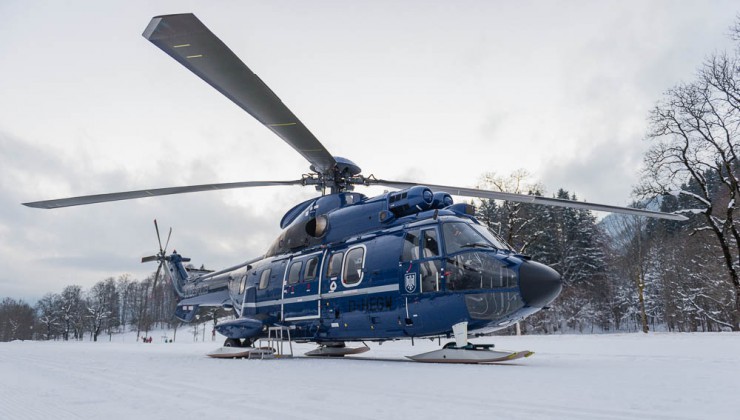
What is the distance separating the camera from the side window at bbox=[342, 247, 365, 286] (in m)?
9.65

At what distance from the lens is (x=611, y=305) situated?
151 feet

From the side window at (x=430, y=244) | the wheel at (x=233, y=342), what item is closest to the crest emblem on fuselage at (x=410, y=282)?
the side window at (x=430, y=244)

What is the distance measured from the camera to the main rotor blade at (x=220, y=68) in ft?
17.4

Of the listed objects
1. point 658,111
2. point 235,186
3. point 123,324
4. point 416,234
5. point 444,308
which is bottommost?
point 123,324

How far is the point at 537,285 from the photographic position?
7660 mm

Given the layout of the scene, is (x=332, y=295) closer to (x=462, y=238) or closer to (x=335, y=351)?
(x=335, y=351)

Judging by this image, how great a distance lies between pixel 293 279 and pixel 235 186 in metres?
2.75

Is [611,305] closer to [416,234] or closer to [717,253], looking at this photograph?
[717,253]

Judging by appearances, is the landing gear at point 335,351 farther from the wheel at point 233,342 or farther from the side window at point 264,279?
the side window at point 264,279

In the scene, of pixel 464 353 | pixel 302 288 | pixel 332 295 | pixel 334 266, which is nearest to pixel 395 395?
pixel 464 353

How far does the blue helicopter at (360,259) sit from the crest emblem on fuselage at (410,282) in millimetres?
20

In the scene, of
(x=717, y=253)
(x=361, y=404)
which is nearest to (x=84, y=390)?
(x=361, y=404)

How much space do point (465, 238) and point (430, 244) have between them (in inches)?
26.6

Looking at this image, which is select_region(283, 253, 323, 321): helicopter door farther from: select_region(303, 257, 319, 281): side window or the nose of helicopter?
the nose of helicopter
